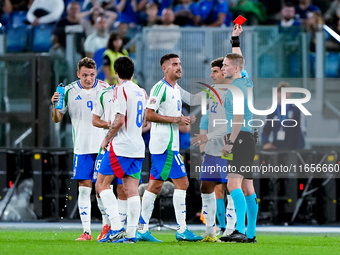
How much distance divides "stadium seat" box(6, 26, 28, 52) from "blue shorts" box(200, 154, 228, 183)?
7.40 metres

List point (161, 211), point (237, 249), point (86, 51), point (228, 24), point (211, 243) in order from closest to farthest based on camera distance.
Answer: point (237, 249) → point (211, 243) → point (161, 211) → point (86, 51) → point (228, 24)

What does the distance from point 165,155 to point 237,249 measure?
5.22ft

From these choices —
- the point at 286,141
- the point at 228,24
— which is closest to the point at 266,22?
the point at 228,24

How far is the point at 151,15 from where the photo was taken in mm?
15062

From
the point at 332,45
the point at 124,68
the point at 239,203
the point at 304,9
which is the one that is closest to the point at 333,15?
the point at 304,9

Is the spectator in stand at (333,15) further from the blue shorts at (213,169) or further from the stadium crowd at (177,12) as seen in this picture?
the blue shorts at (213,169)

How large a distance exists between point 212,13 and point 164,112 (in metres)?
8.10

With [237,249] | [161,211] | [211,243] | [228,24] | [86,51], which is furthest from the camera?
[228,24]

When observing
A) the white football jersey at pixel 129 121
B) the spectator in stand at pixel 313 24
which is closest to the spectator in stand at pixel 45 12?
the spectator in stand at pixel 313 24

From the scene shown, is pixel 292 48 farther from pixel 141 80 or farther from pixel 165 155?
pixel 165 155

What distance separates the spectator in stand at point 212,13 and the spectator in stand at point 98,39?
2.50 metres

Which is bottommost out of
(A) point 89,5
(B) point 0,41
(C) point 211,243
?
(C) point 211,243

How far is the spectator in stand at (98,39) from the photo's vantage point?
13227 millimetres

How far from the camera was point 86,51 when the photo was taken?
43.3 ft
